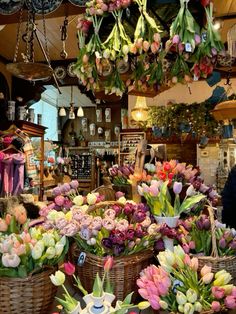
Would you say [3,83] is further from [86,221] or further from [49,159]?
[86,221]

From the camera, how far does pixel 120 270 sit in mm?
1294

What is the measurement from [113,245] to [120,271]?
0.10 m

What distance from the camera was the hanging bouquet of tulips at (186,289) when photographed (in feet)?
3.33

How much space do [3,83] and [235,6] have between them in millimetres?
3953

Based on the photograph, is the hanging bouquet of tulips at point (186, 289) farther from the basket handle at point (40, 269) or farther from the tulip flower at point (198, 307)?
the basket handle at point (40, 269)

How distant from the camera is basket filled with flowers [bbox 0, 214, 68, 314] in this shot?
114 centimetres

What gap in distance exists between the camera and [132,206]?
154 cm

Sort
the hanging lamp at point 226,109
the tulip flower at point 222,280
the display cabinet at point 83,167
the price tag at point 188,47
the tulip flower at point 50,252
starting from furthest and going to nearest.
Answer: the display cabinet at point 83,167 → the hanging lamp at point 226,109 → the price tag at point 188,47 → the tulip flower at point 50,252 → the tulip flower at point 222,280

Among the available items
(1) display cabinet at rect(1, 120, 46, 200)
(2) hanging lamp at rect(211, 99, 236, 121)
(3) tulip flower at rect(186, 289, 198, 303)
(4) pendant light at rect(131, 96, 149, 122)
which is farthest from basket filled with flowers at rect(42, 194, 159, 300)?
(4) pendant light at rect(131, 96, 149, 122)

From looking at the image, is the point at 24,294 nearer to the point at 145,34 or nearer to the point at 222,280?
the point at 222,280

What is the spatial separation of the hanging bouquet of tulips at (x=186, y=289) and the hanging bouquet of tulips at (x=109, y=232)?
0.62 ft

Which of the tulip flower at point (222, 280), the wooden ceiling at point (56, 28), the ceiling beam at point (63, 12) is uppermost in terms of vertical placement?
the wooden ceiling at point (56, 28)

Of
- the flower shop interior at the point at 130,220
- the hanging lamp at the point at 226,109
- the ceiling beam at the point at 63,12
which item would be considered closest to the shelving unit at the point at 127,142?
the hanging lamp at the point at 226,109

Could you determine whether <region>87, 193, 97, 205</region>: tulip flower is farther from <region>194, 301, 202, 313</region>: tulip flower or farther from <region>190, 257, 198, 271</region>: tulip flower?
<region>194, 301, 202, 313</region>: tulip flower
